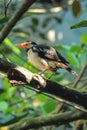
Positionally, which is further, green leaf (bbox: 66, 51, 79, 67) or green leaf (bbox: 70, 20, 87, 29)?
green leaf (bbox: 66, 51, 79, 67)

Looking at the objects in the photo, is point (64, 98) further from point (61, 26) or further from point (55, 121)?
point (61, 26)

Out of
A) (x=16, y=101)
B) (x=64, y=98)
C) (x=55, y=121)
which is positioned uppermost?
(x=64, y=98)

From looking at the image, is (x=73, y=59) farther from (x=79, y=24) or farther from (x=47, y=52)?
(x=79, y=24)

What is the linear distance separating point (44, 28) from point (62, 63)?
8.14 feet

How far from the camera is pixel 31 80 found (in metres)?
1.21

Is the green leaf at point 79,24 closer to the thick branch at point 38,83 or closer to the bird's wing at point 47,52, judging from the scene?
the thick branch at point 38,83

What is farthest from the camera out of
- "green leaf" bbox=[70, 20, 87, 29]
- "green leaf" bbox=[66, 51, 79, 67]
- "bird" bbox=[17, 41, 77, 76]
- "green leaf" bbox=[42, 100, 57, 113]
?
"green leaf" bbox=[66, 51, 79, 67]

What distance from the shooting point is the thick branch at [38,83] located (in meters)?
1.18

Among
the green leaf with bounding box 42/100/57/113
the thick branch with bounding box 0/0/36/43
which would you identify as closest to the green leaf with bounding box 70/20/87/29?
the thick branch with bounding box 0/0/36/43

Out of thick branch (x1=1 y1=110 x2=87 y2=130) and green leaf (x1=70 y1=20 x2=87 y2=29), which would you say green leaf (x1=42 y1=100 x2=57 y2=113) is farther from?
green leaf (x1=70 y1=20 x2=87 y2=29)

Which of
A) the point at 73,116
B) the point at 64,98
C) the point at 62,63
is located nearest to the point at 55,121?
the point at 73,116

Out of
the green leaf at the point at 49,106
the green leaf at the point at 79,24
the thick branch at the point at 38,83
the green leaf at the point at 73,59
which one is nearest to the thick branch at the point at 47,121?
the thick branch at the point at 38,83

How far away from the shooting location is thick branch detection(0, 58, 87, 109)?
3.87 ft

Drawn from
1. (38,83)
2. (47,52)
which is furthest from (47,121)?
(47,52)
